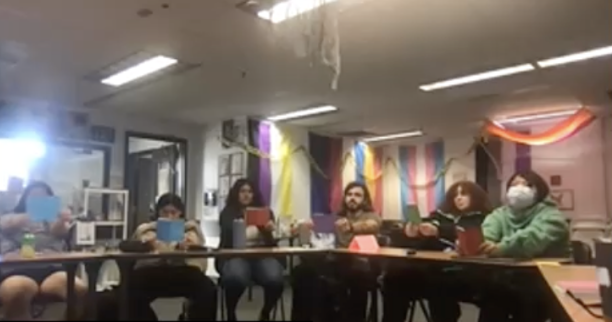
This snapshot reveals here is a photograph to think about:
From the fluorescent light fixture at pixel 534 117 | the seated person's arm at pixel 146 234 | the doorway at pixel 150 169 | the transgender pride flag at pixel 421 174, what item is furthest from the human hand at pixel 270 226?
the transgender pride flag at pixel 421 174

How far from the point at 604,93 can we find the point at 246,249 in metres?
4.43

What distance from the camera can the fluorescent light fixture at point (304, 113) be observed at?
664 cm

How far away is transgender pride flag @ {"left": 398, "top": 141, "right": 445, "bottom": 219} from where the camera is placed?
8648 millimetres

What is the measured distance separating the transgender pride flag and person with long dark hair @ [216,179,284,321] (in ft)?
17.2

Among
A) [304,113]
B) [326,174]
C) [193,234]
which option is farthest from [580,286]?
[326,174]

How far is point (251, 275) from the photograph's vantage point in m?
3.34

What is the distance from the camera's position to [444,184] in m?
8.55

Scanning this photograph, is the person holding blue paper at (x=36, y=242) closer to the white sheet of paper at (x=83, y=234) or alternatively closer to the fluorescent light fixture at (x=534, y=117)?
the white sheet of paper at (x=83, y=234)

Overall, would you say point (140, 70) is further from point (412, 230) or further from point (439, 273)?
point (439, 273)

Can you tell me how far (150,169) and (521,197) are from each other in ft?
18.5

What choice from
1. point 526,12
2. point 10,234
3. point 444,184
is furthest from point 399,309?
point 444,184

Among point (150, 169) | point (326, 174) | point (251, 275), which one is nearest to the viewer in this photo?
point (251, 275)

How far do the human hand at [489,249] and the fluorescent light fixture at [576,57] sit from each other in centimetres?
240

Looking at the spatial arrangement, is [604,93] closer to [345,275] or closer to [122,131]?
[345,275]
